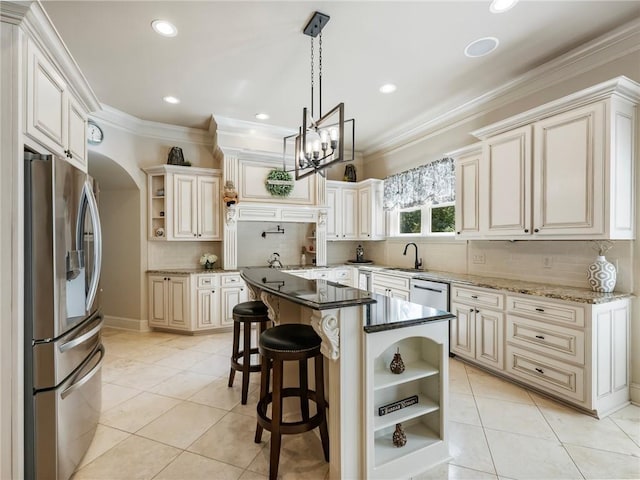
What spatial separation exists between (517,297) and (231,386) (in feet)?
9.06

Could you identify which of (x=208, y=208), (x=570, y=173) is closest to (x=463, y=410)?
(x=570, y=173)

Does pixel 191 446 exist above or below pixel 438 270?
below

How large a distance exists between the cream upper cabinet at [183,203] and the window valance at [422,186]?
282 cm

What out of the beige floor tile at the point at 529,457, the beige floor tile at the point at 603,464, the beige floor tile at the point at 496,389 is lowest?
the beige floor tile at the point at 496,389

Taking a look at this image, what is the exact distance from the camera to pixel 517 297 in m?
2.79

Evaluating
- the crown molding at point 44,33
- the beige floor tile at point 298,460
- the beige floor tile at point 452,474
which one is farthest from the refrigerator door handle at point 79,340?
the beige floor tile at point 452,474

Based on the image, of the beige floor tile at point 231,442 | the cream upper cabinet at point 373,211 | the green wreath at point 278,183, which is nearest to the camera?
the beige floor tile at point 231,442

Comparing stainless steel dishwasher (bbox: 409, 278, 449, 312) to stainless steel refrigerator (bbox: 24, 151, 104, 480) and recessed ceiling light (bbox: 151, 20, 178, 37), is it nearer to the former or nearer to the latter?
stainless steel refrigerator (bbox: 24, 151, 104, 480)

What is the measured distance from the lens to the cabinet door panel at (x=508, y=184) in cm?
291

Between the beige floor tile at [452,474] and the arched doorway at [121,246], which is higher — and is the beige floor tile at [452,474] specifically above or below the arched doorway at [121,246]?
below

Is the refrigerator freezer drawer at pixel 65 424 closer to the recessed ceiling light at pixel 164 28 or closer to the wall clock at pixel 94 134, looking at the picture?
the recessed ceiling light at pixel 164 28

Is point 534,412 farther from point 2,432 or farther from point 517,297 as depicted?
point 2,432

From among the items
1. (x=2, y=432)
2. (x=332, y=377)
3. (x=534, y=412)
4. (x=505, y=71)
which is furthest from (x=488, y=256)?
(x=2, y=432)

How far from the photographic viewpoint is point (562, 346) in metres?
2.48
